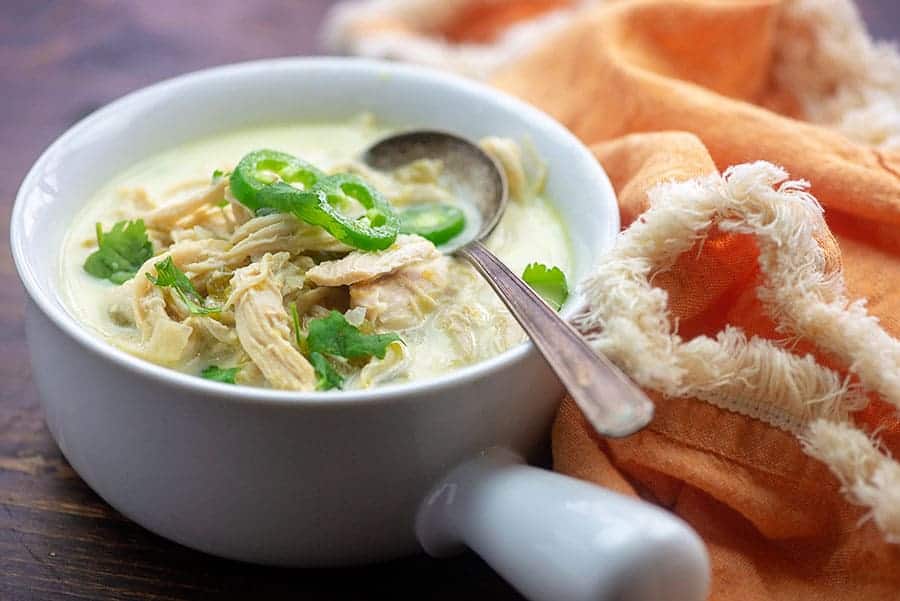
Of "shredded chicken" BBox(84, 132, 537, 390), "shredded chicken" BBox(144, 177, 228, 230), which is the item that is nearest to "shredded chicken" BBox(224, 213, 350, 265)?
"shredded chicken" BBox(84, 132, 537, 390)

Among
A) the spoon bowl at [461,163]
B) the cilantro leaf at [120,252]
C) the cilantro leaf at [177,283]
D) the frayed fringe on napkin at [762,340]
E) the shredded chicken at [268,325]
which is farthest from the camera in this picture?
the spoon bowl at [461,163]

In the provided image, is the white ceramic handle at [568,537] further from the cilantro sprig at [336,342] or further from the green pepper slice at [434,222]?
the green pepper slice at [434,222]

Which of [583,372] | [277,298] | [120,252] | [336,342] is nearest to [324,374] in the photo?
[336,342]

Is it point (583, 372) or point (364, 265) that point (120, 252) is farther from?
point (583, 372)

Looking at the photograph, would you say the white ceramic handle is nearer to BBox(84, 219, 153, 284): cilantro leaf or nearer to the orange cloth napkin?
the orange cloth napkin

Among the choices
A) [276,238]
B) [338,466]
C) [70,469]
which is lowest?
[70,469]

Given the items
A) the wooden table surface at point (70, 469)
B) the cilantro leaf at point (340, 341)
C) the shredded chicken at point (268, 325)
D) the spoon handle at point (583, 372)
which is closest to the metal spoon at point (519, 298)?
the spoon handle at point (583, 372)

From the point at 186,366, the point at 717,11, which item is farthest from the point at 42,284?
the point at 717,11
